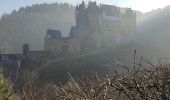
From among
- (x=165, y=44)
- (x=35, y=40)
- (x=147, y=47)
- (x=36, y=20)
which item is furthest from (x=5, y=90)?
(x=36, y=20)

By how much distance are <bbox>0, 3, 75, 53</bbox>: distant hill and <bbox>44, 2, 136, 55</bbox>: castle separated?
23915 mm

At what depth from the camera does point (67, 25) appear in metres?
109

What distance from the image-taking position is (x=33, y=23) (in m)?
113

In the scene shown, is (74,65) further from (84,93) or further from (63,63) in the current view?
(84,93)

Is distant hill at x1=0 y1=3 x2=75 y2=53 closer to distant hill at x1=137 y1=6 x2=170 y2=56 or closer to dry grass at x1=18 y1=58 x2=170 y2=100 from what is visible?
distant hill at x1=137 y1=6 x2=170 y2=56

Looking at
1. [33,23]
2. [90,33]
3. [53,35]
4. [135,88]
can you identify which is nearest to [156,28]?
[90,33]

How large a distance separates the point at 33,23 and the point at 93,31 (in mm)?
51210

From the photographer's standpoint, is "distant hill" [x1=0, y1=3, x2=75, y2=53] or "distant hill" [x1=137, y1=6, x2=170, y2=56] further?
"distant hill" [x1=0, y1=3, x2=75, y2=53]

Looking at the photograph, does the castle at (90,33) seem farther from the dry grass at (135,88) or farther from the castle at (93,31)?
the dry grass at (135,88)

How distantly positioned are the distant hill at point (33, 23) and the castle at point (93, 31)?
23.9 m

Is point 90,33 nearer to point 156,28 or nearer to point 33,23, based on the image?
point 156,28

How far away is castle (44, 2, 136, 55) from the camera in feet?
200

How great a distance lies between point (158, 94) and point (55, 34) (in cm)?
6454

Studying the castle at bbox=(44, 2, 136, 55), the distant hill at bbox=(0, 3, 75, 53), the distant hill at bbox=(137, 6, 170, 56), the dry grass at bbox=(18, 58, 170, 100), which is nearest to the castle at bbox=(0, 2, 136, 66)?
the castle at bbox=(44, 2, 136, 55)
